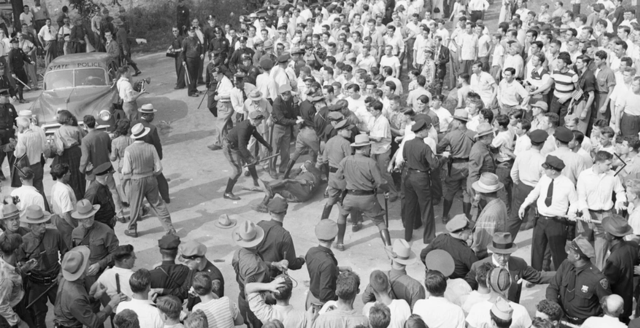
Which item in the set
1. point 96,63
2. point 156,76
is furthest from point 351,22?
point 96,63

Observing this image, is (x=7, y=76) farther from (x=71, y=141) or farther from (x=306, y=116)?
(x=306, y=116)

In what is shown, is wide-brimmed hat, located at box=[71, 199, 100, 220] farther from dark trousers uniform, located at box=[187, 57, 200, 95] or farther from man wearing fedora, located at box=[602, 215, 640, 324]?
dark trousers uniform, located at box=[187, 57, 200, 95]

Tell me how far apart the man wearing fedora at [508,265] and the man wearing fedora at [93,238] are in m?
4.11

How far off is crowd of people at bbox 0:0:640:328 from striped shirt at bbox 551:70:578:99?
1.0 inches

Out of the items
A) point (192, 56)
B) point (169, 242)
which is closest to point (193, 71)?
point (192, 56)

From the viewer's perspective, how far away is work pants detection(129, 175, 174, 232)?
10992 mm

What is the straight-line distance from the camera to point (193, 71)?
18734 mm

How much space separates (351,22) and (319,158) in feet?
30.2

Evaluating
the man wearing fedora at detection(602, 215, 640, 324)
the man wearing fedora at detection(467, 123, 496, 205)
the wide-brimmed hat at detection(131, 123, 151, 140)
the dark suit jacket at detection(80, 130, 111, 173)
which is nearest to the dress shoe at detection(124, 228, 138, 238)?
the dark suit jacket at detection(80, 130, 111, 173)

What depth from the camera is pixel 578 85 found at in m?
13.3

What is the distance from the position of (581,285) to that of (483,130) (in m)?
3.91

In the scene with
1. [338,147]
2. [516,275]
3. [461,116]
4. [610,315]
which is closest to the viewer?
[610,315]

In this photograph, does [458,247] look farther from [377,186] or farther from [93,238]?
[93,238]

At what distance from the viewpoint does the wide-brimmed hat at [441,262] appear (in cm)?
750
